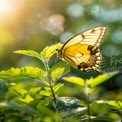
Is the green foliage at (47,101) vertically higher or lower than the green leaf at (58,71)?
lower

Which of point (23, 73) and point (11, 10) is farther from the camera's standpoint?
point (11, 10)

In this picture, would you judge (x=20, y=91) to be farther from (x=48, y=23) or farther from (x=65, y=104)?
(x=48, y=23)

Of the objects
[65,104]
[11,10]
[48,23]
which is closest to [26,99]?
[65,104]

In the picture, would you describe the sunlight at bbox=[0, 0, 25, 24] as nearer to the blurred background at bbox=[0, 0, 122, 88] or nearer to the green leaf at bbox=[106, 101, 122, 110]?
the blurred background at bbox=[0, 0, 122, 88]

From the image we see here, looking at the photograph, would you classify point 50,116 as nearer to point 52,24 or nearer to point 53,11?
point 52,24

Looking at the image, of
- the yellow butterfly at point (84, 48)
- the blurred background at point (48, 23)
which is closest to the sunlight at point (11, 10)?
the blurred background at point (48, 23)

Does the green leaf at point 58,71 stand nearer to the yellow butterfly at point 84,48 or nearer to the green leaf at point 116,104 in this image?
the green leaf at point 116,104

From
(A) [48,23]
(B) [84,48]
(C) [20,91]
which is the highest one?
(A) [48,23]
